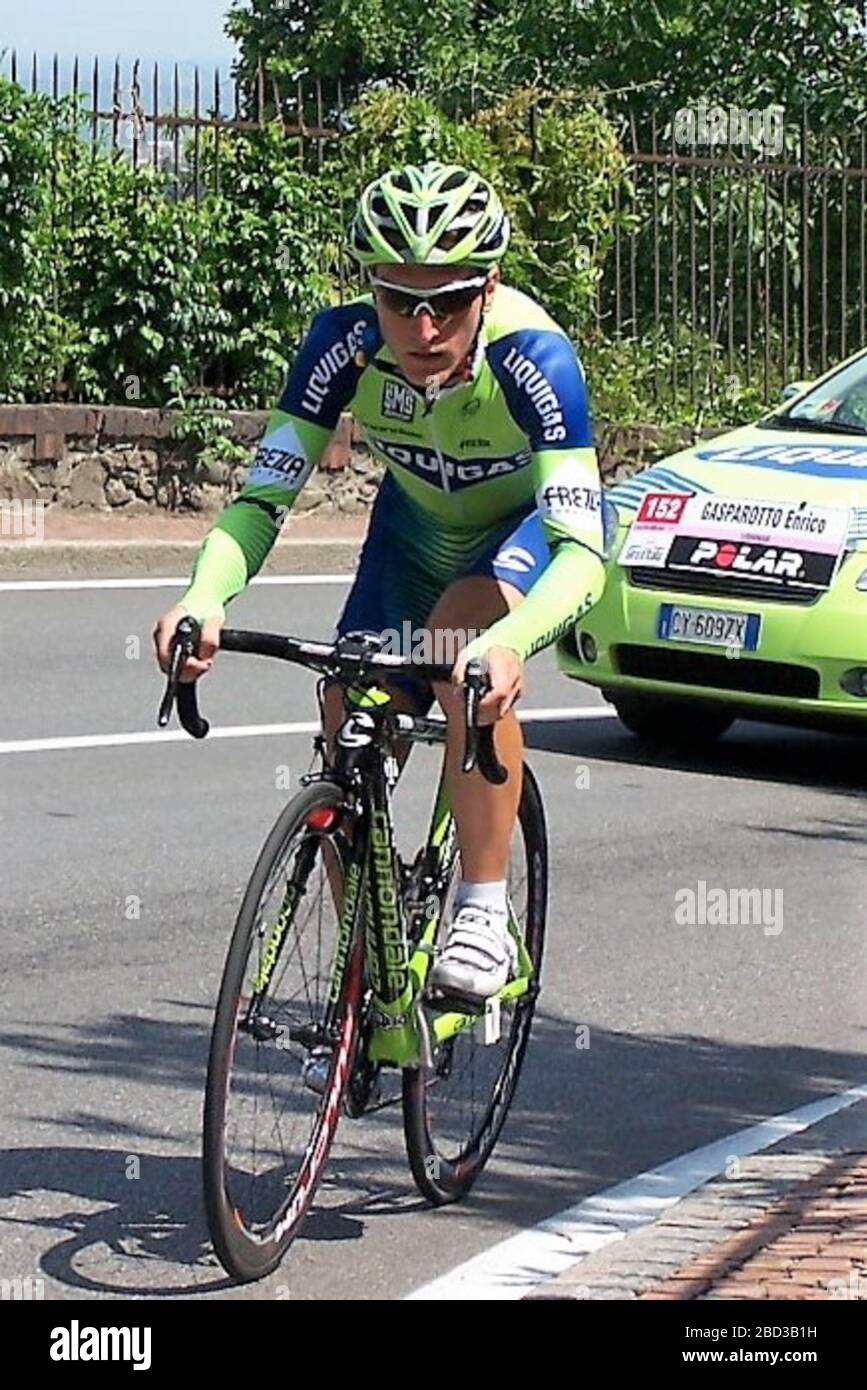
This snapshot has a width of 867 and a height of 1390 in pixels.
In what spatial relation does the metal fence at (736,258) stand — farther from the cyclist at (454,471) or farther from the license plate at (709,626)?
the cyclist at (454,471)

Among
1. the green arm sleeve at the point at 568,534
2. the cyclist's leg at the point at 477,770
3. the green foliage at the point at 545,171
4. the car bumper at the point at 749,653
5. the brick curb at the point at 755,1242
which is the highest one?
the green foliage at the point at 545,171

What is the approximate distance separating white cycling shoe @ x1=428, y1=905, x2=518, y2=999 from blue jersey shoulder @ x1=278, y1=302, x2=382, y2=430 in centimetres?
100

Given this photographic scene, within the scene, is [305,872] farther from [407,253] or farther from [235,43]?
[235,43]

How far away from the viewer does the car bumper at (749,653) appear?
10414 millimetres

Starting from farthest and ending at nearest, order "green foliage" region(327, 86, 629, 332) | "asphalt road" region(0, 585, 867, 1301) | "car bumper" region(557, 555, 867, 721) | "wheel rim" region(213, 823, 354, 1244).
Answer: "green foliage" region(327, 86, 629, 332), "car bumper" region(557, 555, 867, 721), "asphalt road" region(0, 585, 867, 1301), "wheel rim" region(213, 823, 354, 1244)

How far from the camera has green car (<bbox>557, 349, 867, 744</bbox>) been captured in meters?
10.4

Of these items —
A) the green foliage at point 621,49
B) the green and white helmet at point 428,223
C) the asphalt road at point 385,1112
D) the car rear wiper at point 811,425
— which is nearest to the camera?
the green and white helmet at point 428,223

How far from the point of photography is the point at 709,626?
10586mm

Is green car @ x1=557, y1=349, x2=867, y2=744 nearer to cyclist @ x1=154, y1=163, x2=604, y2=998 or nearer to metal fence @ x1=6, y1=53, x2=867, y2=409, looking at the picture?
cyclist @ x1=154, y1=163, x2=604, y2=998

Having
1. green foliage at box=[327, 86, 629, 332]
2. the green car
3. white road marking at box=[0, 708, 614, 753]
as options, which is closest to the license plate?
the green car

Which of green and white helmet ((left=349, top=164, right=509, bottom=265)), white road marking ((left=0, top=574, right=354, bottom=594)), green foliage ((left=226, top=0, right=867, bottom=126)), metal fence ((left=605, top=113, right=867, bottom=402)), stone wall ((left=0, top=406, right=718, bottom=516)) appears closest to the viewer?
green and white helmet ((left=349, top=164, right=509, bottom=265))

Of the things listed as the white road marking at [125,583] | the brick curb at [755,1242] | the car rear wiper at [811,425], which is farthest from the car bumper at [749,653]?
the brick curb at [755,1242]

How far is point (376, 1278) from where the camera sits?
517 cm

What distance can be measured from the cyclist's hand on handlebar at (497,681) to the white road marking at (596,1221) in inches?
42.0
